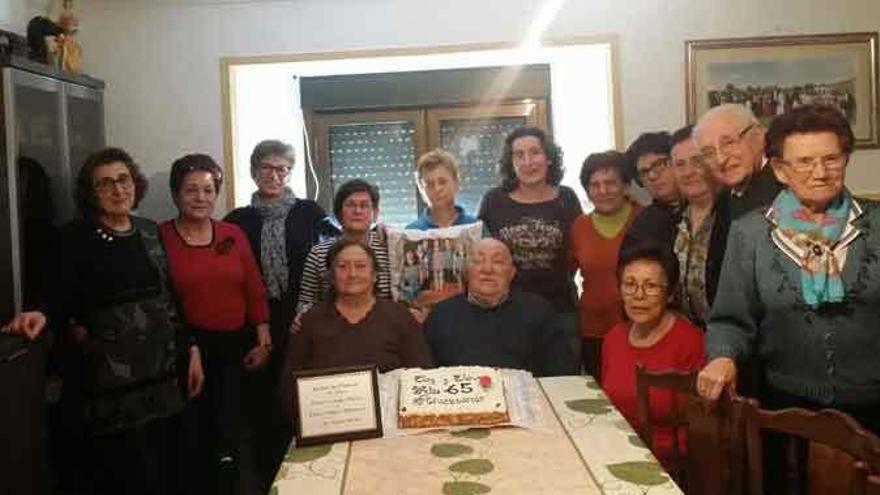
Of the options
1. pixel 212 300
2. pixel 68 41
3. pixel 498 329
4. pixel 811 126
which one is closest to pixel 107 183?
pixel 212 300

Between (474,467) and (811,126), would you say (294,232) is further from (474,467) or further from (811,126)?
(811,126)

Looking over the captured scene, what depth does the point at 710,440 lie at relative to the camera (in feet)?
4.99

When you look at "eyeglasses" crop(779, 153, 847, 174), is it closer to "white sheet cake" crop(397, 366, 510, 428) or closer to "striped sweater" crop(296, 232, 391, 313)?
"white sheet cake" crop(397, 366, 510, 428)

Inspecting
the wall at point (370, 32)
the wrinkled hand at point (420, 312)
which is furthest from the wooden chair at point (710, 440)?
the wall at point (370, 32)

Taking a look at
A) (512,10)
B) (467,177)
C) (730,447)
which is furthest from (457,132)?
(730,447)

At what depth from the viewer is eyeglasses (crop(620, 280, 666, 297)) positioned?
6.95 feet

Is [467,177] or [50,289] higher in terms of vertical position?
[467,177]

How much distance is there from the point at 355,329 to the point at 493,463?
0.89 m

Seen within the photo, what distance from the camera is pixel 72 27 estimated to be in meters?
3.12

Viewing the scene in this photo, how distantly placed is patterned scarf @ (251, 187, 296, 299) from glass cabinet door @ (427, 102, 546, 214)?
4.74ft

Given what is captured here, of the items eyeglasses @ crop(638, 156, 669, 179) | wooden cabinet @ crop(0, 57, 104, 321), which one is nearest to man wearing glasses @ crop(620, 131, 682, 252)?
eyeglasses @ crop(638, 156, 669, 179)

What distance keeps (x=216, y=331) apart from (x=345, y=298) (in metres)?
0.61

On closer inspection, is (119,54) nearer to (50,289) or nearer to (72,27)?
(72,27)

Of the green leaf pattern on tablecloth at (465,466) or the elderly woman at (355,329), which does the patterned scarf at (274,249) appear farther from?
the green leaf pattern on tablecloth at (465,466)
